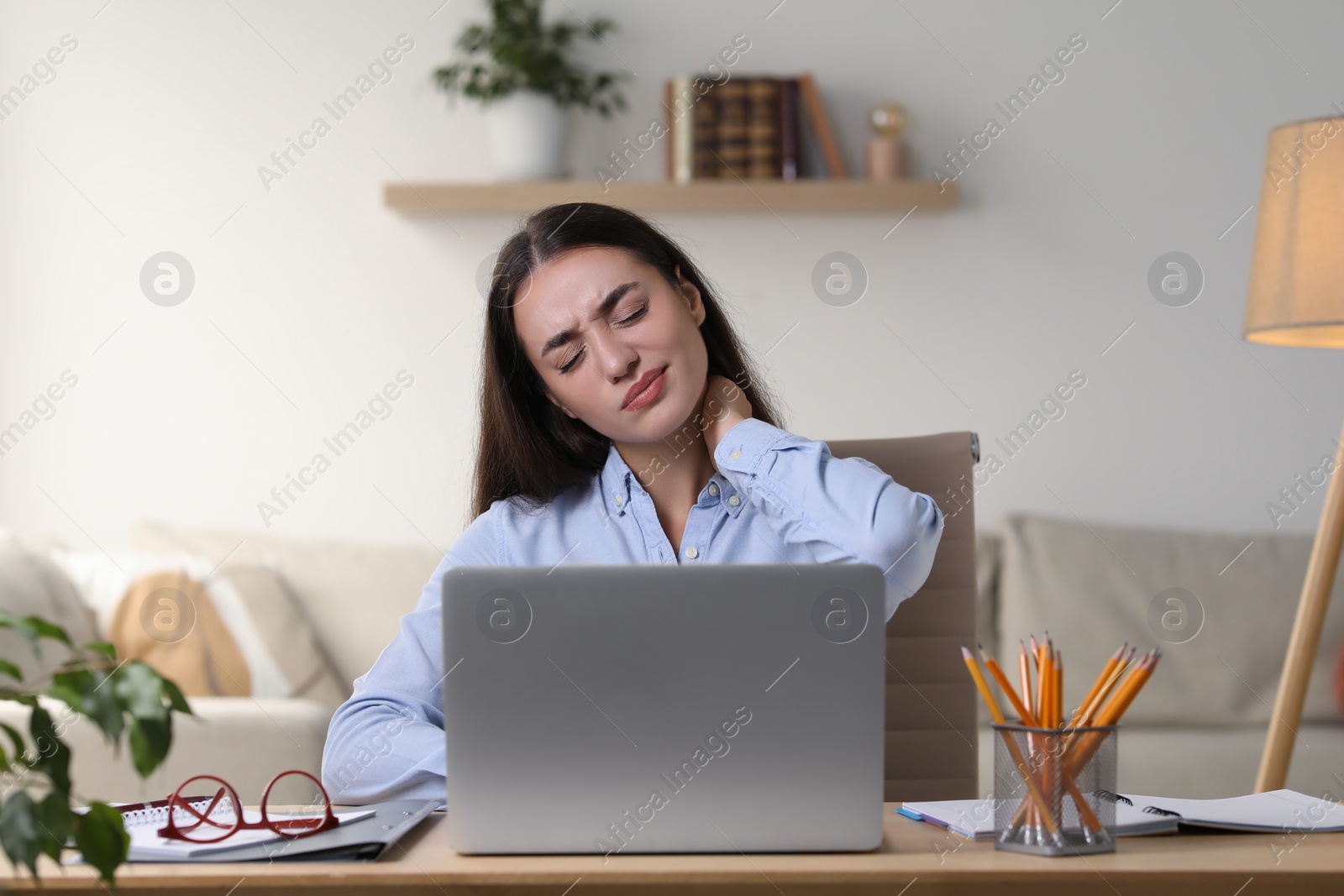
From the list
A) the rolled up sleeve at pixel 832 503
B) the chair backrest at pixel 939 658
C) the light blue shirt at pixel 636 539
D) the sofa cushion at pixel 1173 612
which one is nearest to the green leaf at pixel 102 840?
the light blue shirt at pixel 636 539

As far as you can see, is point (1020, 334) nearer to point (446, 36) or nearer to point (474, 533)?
point (446, 36)

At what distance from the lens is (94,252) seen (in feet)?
9.66

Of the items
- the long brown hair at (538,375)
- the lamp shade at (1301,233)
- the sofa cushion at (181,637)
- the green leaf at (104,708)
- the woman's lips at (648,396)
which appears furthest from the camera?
the sofa cushion at (181,637)

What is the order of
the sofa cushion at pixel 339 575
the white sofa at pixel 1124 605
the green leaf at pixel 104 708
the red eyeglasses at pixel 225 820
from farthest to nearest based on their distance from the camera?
the sofa cushion at pixel 339 575 < the white sofa at pixel 1124 605 < the red eyeglasses at pixel 225 820 < the green leaf at pixel 104 708

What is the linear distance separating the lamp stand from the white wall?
1.04m

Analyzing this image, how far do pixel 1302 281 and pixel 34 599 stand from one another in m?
2.36

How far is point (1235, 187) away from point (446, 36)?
2.03 meters

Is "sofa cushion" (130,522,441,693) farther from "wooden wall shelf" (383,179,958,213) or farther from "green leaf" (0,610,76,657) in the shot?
"green leaf" (0,610,76,657)

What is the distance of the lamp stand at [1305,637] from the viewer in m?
1.88

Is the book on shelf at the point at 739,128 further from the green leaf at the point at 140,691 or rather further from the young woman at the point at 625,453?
the green leaf at the point at 140,691

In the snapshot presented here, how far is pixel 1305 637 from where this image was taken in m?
1.92

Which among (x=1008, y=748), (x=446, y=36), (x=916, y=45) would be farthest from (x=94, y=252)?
(x=1008, y=748)

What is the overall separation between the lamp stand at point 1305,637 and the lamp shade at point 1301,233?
274 mm

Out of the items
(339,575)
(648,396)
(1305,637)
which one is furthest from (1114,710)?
(339,575)
